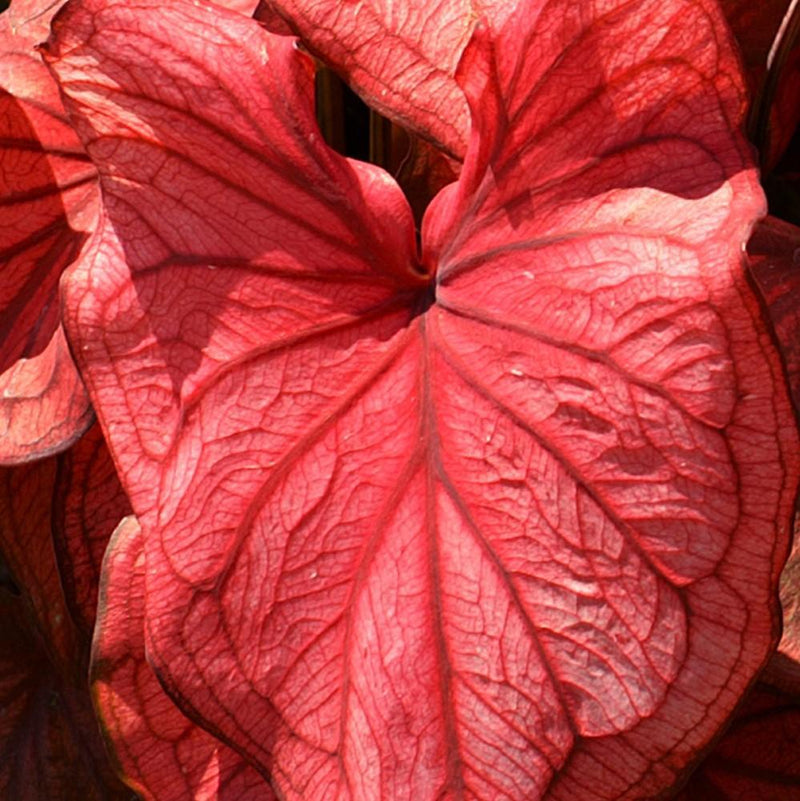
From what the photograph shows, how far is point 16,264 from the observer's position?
1079mm

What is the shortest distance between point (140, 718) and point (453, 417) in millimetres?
358

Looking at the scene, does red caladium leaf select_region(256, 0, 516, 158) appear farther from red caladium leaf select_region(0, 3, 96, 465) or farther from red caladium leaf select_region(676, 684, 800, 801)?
red caladium leaf select_region(676, 684, 800, 801)

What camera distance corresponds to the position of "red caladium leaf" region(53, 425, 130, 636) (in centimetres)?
102

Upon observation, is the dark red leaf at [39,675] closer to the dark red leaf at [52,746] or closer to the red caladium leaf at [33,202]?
the dark red leaf at [52,746]

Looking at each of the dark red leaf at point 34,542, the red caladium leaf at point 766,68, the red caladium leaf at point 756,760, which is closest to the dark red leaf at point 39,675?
the dark red leaf at point 34,542

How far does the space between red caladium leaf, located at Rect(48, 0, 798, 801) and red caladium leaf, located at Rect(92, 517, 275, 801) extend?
0.12 meters

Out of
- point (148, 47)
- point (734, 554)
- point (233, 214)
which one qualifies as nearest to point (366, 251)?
point (233, 214)

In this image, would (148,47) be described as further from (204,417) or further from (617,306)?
(617,306)

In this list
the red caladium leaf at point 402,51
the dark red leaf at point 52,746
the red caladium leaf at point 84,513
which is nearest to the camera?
the red caladium leaf at point 402,51

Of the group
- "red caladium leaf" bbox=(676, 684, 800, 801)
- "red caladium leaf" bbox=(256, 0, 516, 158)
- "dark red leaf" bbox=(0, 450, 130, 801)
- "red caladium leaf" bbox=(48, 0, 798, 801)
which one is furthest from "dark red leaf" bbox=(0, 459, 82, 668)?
"red caladium leaf" bbox=(676, 684, 800, 801)

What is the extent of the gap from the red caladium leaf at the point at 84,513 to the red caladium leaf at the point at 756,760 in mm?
555

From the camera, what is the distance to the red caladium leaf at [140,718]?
0.87 metres

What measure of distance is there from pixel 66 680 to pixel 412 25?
76 centimetres

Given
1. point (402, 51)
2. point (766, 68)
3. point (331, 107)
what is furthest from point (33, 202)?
point (766, 68)
